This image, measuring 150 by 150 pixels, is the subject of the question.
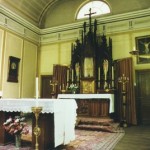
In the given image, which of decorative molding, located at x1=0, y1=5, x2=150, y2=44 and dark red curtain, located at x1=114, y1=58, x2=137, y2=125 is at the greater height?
decorative molding, located at x1=0, y1=5, x2=150, y2=44

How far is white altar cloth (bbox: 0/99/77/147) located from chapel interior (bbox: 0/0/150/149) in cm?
289

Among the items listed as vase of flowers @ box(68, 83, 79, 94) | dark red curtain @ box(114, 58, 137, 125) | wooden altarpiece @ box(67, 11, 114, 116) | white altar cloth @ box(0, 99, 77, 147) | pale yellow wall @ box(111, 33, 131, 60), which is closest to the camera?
white altar cloth @ box(0, 99, 77, 147)

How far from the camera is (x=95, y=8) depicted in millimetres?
9344

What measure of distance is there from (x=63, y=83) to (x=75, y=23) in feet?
9.70

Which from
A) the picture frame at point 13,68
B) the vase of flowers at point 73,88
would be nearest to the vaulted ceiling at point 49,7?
the picture frame at point 13,68

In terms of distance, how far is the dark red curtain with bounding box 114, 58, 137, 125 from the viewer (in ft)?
24.7

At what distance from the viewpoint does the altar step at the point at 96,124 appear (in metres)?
5.87

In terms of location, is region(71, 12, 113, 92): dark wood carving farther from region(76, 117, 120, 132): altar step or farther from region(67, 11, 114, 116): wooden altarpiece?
region(76, 117, 120, 132): altar step

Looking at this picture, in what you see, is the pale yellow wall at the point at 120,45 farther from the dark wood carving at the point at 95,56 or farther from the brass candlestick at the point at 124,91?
the brass candlestick at the point at 124,91

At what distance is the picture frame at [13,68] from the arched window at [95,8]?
12.3 ft

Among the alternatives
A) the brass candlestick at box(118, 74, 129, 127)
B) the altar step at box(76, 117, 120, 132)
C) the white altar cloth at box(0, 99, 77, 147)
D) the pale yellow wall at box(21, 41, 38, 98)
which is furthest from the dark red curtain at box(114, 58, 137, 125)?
the pale yellow wall at box(21, 41, 38, 98)

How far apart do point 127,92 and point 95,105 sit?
1680mm

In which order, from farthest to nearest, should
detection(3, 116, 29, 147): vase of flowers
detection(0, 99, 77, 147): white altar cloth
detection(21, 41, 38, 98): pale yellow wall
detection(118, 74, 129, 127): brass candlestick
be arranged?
detection(21, 41, 38, 98): pale yellow wall
detection(118, 74, 129, 127): brass candlestick
detection(3, 116, 29, 147): vase of flowers
detection(0, 99, 77, 147): white altar cloth

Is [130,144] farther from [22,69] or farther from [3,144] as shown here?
[22,69]
